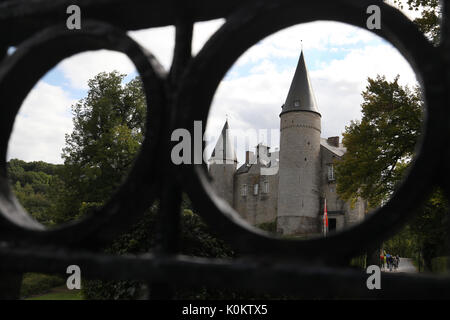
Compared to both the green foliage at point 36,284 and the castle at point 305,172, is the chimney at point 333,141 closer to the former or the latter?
the castle at point 305,172

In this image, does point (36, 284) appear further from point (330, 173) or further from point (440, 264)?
point (330, 173)

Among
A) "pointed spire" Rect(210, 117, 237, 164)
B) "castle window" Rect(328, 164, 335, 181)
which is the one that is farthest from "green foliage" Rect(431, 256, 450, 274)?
"pointed spire" Rect(210, 117, 237, 164)

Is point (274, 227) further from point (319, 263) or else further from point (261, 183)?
point (319, 263)

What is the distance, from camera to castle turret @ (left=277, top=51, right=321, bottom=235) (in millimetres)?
37094

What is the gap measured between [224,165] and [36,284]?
33.1 metres

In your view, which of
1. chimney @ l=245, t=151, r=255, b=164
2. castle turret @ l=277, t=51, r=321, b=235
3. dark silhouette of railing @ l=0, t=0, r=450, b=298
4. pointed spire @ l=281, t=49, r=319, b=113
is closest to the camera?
dark silhouette of railing @ l=0, t=0, r=450, b=298

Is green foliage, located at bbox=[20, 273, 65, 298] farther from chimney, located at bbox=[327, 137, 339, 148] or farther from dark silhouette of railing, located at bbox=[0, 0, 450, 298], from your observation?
chimney, located at bbox=[327, 137, 339, 148]

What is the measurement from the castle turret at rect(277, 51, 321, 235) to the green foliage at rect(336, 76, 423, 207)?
19.4 m

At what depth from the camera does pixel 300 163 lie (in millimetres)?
37688

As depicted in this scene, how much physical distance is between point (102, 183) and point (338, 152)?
83.3 ft

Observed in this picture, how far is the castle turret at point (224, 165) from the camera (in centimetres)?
4744

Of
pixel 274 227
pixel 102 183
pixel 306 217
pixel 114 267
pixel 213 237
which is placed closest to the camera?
pixel 114 267

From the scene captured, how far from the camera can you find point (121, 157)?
21.9 m
